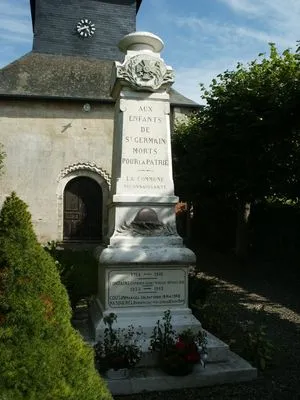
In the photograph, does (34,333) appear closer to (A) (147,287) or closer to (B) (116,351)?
(B) (116,351)

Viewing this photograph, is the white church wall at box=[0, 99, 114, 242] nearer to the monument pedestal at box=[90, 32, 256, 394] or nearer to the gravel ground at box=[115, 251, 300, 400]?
the gravel ground at box=[115, 251, 300, 400]

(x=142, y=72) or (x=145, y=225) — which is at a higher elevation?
(x=142, y=72)

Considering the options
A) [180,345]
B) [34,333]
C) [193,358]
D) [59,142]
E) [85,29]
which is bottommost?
[193,358]

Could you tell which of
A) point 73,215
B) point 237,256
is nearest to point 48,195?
point 73,215

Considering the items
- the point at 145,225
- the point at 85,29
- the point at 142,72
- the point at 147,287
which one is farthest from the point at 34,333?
the point at 85,29

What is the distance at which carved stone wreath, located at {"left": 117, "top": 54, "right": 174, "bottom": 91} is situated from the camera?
5.36 metres

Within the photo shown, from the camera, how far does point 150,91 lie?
17.8ft

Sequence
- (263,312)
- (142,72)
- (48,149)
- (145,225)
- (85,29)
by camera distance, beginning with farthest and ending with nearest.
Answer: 1. (85,29)
2. (48,149)
3. (263,312)
4. (142,72)
5. (145,225)

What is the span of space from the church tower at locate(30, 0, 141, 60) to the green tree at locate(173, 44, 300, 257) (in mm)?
9013

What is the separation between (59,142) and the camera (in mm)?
17516

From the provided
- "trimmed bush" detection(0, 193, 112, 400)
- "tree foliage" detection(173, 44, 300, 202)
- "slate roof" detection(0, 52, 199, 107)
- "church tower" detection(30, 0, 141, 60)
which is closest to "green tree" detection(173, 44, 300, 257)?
"tree foliage" detection(173, 44, 300, 202)

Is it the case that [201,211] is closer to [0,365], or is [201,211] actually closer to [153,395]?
[153,395]

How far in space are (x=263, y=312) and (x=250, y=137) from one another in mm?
4749

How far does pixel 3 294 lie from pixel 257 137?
376 inches
